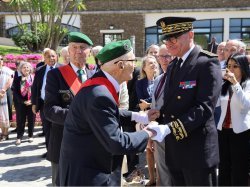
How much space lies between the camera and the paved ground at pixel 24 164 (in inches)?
216

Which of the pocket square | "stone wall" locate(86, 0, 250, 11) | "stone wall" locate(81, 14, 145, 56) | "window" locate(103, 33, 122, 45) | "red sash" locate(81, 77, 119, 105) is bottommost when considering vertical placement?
the pocket square

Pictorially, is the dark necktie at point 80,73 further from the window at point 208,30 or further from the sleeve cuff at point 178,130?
the window at point 208,30

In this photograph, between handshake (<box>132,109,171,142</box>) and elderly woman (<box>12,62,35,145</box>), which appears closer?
handshake (<box>132,109,171,142</box>)

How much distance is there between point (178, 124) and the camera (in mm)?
2951

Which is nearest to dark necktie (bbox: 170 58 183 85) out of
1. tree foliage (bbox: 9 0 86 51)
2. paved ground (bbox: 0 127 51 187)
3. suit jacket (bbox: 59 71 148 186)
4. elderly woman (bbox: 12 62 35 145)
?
suit jacket (bbox: 59 71 148 186)

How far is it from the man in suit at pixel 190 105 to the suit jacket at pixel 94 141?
21.0 inches

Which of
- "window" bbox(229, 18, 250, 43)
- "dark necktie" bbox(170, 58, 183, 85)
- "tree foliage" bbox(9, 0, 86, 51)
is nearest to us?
"dark necktie" bbox(170, 58, 183, 85)

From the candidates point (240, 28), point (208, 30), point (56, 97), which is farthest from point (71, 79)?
point (240, 28)

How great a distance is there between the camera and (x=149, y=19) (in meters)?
28.5

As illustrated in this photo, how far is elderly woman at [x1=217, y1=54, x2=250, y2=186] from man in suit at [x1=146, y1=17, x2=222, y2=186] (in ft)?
4.20

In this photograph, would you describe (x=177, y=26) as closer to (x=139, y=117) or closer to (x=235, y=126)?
(x=139, y=117)

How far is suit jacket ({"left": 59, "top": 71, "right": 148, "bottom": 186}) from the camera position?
2410 millimetres

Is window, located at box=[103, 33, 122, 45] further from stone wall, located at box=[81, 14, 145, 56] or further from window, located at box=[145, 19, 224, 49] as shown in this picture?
window, located at box=[145, 19, 224, 49]

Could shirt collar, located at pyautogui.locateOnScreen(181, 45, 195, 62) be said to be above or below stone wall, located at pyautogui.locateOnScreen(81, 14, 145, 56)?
below
